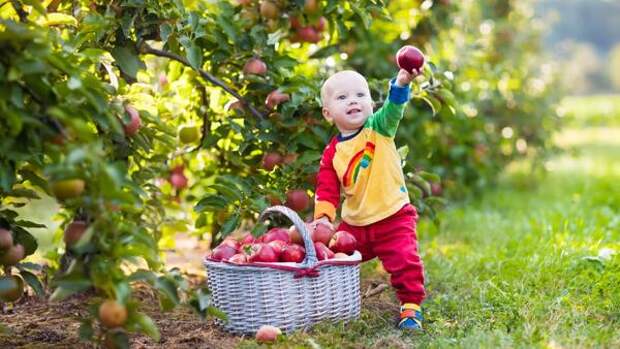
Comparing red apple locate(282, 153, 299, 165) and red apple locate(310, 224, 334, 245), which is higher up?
red apple locate(282, 153, 299, 165)

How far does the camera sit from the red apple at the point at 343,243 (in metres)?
2.91

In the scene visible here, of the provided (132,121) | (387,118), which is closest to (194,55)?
(132,121)

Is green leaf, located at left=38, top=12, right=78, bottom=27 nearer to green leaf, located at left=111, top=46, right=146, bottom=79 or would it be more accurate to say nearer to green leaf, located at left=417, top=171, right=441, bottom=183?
green leaf, located at left=111, top=46, right=146, bottom=79

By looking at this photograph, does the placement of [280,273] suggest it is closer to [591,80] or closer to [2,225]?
[2,225]

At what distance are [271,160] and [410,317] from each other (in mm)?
921

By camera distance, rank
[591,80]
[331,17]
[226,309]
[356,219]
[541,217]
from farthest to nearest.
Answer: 1. [591,80]
2. [541,217]
3. [331,17]
4. [356,219]
5. [226,309]

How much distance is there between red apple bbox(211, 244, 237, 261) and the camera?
2857 millimetres

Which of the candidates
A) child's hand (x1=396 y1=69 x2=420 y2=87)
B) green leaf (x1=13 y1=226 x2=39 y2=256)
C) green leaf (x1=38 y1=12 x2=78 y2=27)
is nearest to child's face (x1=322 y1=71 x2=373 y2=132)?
child's hand (x1=396 y1=69 x2=420 y2=87)

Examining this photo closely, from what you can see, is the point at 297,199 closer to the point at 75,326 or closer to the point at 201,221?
the point at 201,221

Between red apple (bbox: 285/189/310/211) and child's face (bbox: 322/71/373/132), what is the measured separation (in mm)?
422

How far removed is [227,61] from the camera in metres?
3.53

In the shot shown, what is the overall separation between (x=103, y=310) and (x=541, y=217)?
3415mm

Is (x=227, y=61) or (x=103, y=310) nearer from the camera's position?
(x=103, y=310)

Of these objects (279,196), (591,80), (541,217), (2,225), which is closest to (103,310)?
(2,225)
